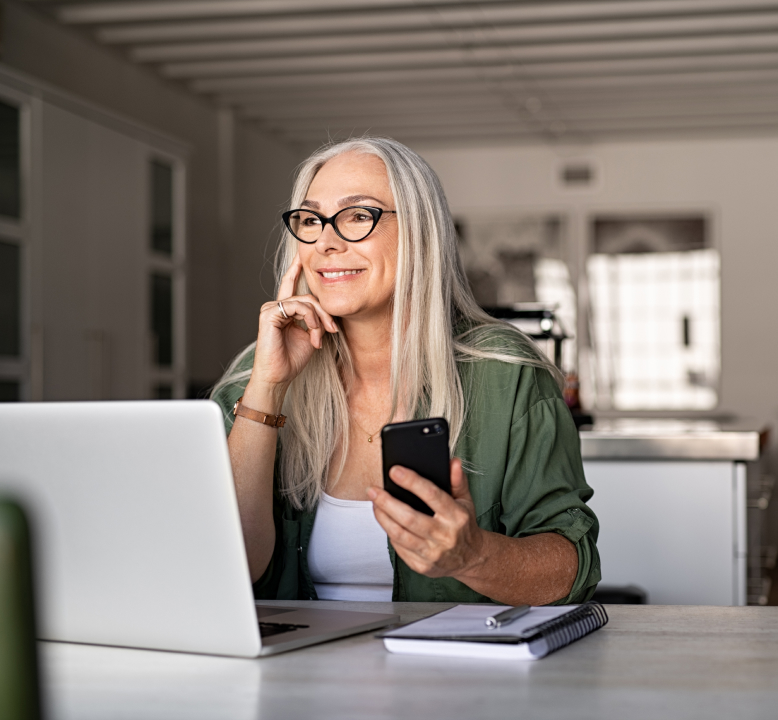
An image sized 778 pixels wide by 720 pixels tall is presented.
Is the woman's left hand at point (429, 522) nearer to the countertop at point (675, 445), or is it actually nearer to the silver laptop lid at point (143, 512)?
the silver laptop lid at point (143, 512)

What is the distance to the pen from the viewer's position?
0.94 meters

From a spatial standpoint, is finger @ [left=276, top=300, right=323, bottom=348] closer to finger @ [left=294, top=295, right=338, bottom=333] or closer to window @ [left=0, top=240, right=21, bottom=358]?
finger @ [left=294, top=295, right=338, bottom=333]

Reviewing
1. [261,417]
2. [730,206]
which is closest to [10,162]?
[261,417]

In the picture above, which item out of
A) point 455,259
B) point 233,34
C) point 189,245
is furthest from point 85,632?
point 189,245

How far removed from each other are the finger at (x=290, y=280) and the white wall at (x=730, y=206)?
596cm

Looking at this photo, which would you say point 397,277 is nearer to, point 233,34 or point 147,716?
point 147,716

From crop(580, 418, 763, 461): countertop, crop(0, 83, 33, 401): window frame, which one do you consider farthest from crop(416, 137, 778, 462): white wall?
crop(580, 418, 763, 461): countertop

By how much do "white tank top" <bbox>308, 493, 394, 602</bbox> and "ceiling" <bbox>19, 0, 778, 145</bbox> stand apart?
3.32m

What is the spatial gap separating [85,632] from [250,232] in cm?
645

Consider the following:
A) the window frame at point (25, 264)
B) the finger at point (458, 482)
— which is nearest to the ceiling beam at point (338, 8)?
the window frame at point (25, 264)

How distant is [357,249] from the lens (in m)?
1.63

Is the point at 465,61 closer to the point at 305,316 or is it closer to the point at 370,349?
the point at 370,349

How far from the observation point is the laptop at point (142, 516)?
2.81 ft

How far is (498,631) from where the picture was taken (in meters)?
0.93
